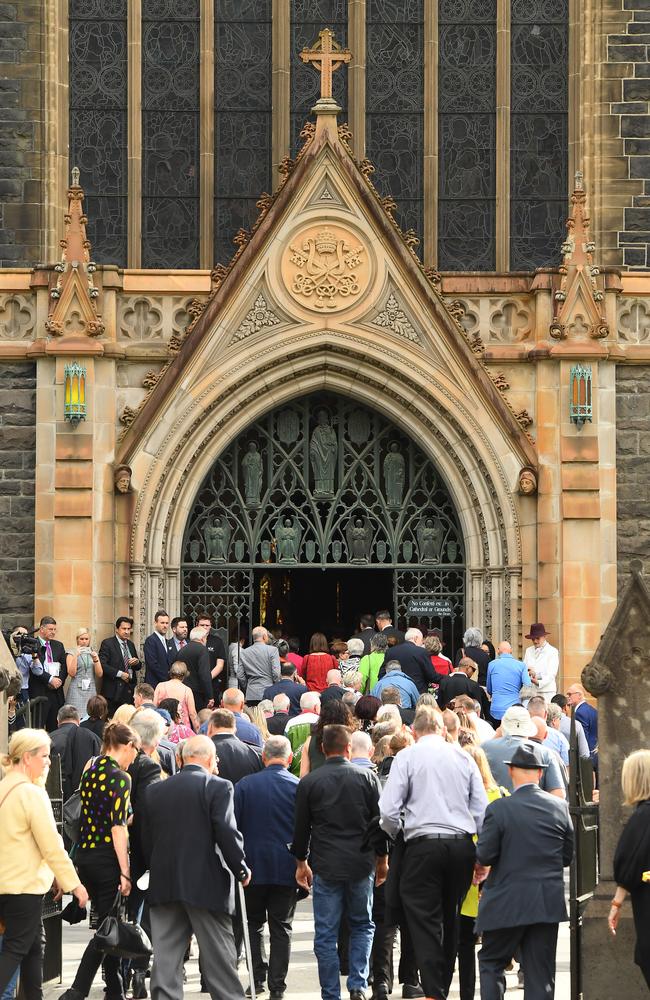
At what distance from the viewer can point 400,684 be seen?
16250 mm

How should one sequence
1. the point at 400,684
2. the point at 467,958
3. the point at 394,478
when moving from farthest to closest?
the point at 394,478 → the point at 400,684 → the point at 467,958

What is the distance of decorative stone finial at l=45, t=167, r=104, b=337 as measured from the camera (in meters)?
20.1

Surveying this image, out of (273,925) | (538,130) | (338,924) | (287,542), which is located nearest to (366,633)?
(287,542)

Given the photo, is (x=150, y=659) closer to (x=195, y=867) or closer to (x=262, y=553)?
(x=262, y=553)

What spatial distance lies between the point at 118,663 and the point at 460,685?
3.66m

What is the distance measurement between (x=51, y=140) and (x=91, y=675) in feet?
22.8

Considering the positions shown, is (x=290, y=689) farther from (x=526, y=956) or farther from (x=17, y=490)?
(x=526, y=956)

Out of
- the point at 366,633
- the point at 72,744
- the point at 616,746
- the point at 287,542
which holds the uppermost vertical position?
the point at 287,542

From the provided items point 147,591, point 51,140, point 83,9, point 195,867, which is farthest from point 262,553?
point 195,867

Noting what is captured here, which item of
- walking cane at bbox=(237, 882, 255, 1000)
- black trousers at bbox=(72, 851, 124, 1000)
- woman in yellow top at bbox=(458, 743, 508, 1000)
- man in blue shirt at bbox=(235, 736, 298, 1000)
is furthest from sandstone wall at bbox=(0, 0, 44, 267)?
black trousers at bbox=(72, 851, 124, 1000)

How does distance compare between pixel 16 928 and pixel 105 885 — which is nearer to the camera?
pixel 16 928

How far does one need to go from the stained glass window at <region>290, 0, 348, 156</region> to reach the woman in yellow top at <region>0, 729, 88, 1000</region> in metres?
14.6

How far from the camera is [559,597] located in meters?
20.0

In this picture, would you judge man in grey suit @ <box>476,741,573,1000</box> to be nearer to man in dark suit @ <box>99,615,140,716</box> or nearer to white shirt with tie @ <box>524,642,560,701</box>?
white shirt with tie @ <box>524,642,560,701</box>
